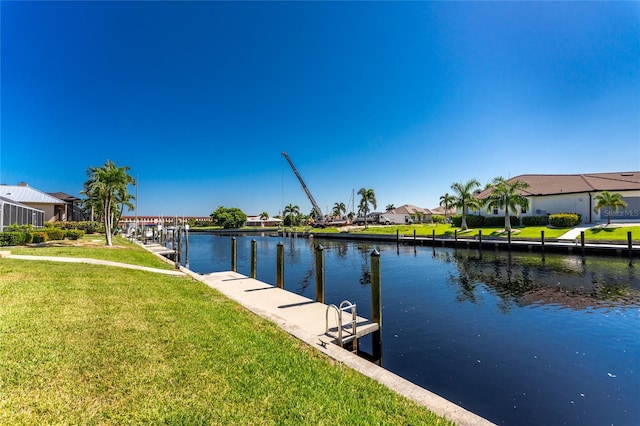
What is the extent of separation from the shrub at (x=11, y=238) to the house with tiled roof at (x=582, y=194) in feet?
157

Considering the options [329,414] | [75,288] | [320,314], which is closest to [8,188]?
[75,288]

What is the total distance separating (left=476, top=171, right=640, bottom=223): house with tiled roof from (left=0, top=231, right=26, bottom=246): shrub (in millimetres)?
47750

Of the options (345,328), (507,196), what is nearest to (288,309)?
(345,328)

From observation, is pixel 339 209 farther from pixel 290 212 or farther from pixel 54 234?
pixel 54 234

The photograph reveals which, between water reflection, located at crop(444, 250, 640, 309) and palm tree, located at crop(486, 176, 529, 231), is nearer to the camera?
water reflection, located at crop(444, 250, 640, 309)

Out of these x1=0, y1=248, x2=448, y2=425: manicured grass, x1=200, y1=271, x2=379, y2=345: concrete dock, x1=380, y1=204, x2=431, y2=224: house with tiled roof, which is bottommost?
x1=200, y1=271, x2=379, y2=345: concrete dock

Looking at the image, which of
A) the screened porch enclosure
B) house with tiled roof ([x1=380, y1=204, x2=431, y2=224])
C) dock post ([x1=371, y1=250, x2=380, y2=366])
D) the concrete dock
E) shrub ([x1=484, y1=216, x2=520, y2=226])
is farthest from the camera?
house with tiled roof ([x1=380, y1=204, x2=431, y2=224])

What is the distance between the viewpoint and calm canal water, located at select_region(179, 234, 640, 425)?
587 centimetres

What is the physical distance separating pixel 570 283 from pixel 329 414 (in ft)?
55.8

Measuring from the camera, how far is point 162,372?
4.51 metres

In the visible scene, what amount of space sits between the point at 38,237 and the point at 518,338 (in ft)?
95.2

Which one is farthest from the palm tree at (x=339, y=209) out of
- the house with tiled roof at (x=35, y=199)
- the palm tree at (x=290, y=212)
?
the house with tiled roof at (x=35, y=199)

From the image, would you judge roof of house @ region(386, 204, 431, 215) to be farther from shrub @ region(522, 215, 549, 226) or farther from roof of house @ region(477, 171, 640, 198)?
shrub @ region(522, 215, 549, 226)

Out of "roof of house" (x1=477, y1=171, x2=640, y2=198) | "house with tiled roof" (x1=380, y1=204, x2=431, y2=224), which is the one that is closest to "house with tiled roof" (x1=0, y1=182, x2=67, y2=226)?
"roof of house" (x1=477, y1=171, x2=640, y2=198)
